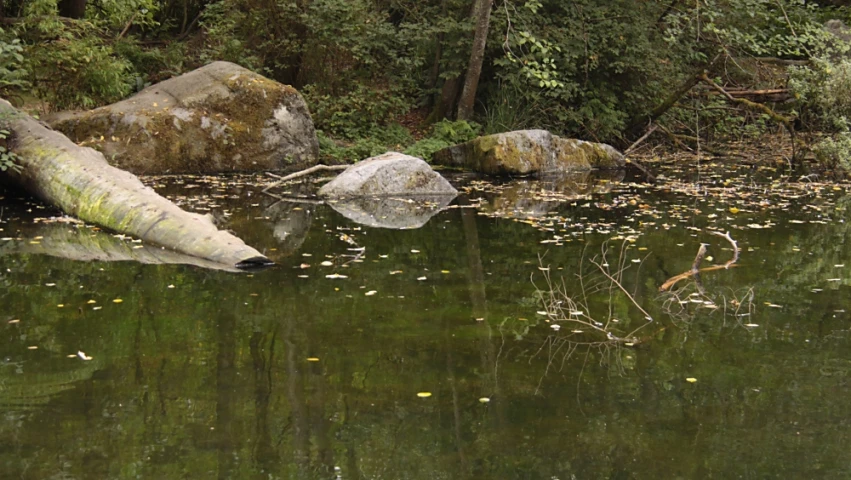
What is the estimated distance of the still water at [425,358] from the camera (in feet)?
12.1

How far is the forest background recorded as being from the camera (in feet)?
48.8

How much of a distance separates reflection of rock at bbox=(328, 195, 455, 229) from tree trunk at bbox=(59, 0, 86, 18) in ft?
24.0

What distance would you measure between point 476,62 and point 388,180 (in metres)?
4.77

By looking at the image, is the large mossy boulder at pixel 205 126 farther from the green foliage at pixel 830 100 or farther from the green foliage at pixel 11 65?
the green foliage at pixel 830 100

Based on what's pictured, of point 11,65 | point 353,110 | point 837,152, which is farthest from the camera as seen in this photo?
point 353,110

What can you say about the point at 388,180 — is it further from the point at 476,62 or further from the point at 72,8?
the point at 72,8

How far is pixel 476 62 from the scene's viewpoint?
15109mm

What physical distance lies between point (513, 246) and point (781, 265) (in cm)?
224

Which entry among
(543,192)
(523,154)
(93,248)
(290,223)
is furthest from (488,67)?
(93,248)

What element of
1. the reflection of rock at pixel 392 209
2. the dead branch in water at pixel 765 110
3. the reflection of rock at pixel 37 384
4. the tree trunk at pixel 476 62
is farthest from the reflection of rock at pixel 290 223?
the dead branch in water at pixel 765 110

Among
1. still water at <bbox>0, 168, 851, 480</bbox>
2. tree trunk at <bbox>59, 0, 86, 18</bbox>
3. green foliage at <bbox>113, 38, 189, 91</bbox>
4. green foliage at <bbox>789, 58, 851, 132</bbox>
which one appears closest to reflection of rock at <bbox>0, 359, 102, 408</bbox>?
still water at <bbox>0, 168, 851, 480</bbox>

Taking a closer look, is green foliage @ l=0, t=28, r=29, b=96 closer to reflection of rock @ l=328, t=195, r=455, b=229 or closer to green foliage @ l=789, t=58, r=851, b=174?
reflection of rock @ l=328, t=195, r=455, b=229

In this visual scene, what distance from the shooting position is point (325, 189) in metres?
11.0

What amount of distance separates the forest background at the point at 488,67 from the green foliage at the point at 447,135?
1.0 inches
